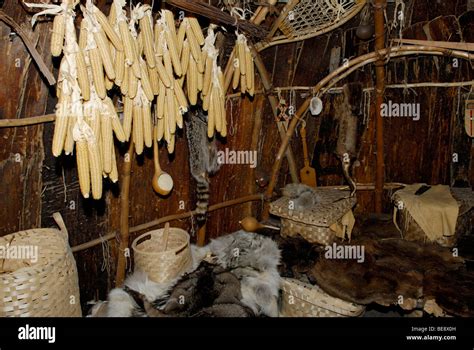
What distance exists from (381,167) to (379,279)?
77.3 inches

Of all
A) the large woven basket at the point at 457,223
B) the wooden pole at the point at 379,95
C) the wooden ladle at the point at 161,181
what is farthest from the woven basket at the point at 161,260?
the wooden pole at the point at 379,95

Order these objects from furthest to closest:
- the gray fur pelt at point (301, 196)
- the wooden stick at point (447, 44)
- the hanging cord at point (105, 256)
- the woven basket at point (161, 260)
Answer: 1. the gray fur pelt at point (301, 196)
2. the wooden stick at point (447, 44)
3. the hanging cord at point (105, 256)
4. the woven basket at point (161, 260)

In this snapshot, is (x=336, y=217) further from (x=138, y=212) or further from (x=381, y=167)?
(x=138, y=212)

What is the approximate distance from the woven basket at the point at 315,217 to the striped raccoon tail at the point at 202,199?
29.0 inches

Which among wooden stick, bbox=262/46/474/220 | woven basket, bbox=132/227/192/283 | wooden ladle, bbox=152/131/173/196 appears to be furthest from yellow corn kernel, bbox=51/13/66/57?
wooden stick, bbox=262/46/474/220

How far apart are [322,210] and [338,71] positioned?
162cm

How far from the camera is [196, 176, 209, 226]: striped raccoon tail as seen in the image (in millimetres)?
4312

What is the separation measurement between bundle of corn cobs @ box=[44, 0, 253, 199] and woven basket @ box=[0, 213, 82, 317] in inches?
31.5

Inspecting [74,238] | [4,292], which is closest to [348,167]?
[74,238]

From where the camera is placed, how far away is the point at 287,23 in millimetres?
4227

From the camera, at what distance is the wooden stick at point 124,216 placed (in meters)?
3.65

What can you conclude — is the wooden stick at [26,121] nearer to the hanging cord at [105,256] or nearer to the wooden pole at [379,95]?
the hanging cord at [105,256]

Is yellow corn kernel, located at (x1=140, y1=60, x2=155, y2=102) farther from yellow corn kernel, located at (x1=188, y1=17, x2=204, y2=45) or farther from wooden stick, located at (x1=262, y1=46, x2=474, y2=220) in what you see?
wooden stick, located at (x1=262, y1=46, x2=474, y2=220)

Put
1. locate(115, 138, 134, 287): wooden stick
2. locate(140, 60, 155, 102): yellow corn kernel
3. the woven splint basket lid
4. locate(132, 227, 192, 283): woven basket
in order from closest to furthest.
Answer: locate(140, 60, 155, 102): yellow corn kernel < locate(132, 227, 192, 283): woven basket < locate(115, 138, 134, 287): wooden stick < the woven splint basket lid
